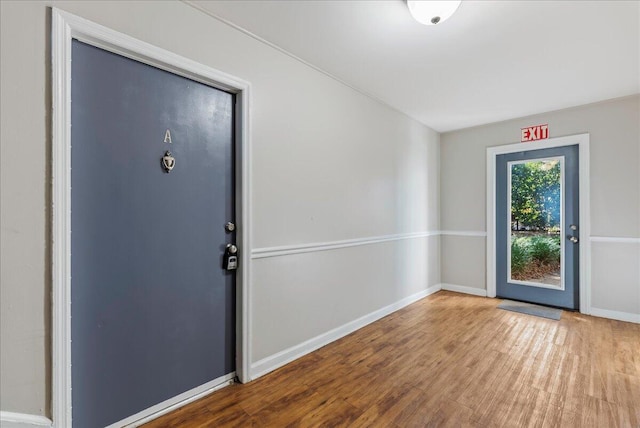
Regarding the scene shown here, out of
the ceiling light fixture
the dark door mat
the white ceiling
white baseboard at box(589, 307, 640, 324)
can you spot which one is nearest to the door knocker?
the white ceiling

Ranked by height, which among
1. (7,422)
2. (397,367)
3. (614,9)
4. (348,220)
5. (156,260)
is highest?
(614,9)

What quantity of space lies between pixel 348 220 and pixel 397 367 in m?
1.35

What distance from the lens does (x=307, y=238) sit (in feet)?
7.96

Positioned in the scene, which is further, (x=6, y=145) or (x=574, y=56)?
(x=574, y=56)

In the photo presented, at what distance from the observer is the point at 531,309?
3516mm

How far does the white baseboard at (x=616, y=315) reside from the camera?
3.07 meters

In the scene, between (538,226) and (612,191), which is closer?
(612,191)

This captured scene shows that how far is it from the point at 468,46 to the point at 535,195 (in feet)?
8.33

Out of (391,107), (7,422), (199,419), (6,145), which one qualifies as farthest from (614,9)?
(7,422)

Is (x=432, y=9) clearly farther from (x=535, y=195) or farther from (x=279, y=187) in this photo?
(x=535, y=195)

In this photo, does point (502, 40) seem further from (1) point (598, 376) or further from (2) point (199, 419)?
(2) point (199, 419)

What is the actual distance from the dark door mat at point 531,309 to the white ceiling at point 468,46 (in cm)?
251

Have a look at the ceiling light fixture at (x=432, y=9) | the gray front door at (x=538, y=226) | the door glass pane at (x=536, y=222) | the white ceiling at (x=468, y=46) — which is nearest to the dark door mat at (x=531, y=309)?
the gray front door at (x=538, y=226)

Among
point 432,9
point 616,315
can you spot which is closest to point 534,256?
point 616,315
